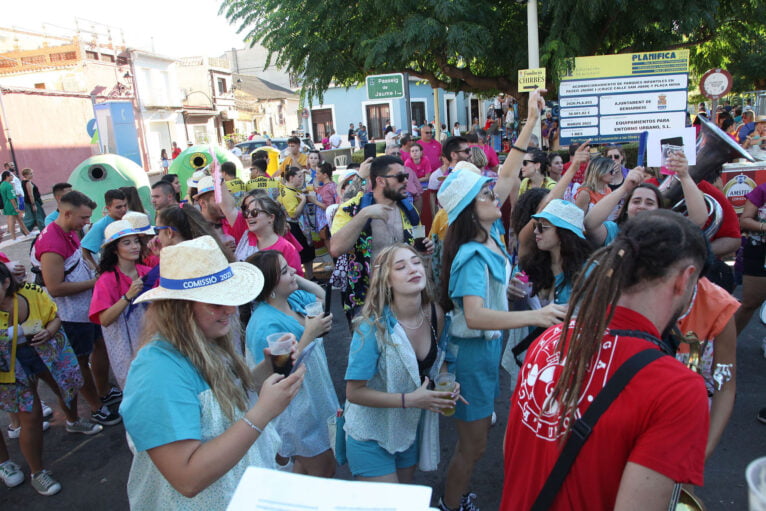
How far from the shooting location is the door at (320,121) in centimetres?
3616

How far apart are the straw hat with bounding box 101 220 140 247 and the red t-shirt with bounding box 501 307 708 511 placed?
10.7 ft

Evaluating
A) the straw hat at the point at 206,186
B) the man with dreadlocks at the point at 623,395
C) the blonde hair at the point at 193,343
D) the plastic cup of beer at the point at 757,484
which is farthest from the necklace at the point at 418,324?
the straw hat at the point at 206,186

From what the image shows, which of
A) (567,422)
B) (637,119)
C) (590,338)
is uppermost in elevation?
(637,119)

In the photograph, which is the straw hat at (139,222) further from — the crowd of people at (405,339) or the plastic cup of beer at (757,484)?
the plastic cup of beer at (757,484)

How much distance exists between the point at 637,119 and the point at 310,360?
664 cm

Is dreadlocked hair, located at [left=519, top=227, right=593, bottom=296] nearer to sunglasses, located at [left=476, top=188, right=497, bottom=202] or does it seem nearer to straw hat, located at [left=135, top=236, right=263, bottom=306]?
sunglasses, located at [left=476, top=188, right=497, bottom=202]

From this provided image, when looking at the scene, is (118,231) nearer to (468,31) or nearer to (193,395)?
(193,395)

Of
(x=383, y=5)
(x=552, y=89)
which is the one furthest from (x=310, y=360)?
(x=552, y=89)

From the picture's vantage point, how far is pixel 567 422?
1365 mm

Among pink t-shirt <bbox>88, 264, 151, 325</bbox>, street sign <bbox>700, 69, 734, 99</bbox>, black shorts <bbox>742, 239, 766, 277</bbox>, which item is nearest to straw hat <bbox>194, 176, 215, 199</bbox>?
pink t-shirt <bbox>88, 264, 151, 325</bbox>

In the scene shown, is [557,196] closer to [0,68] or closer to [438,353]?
[438,353]

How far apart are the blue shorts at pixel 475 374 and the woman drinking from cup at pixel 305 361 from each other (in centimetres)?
74

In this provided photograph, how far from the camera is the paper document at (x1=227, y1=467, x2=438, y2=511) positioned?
1163mm

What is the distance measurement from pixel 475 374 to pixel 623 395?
1.50 meters
